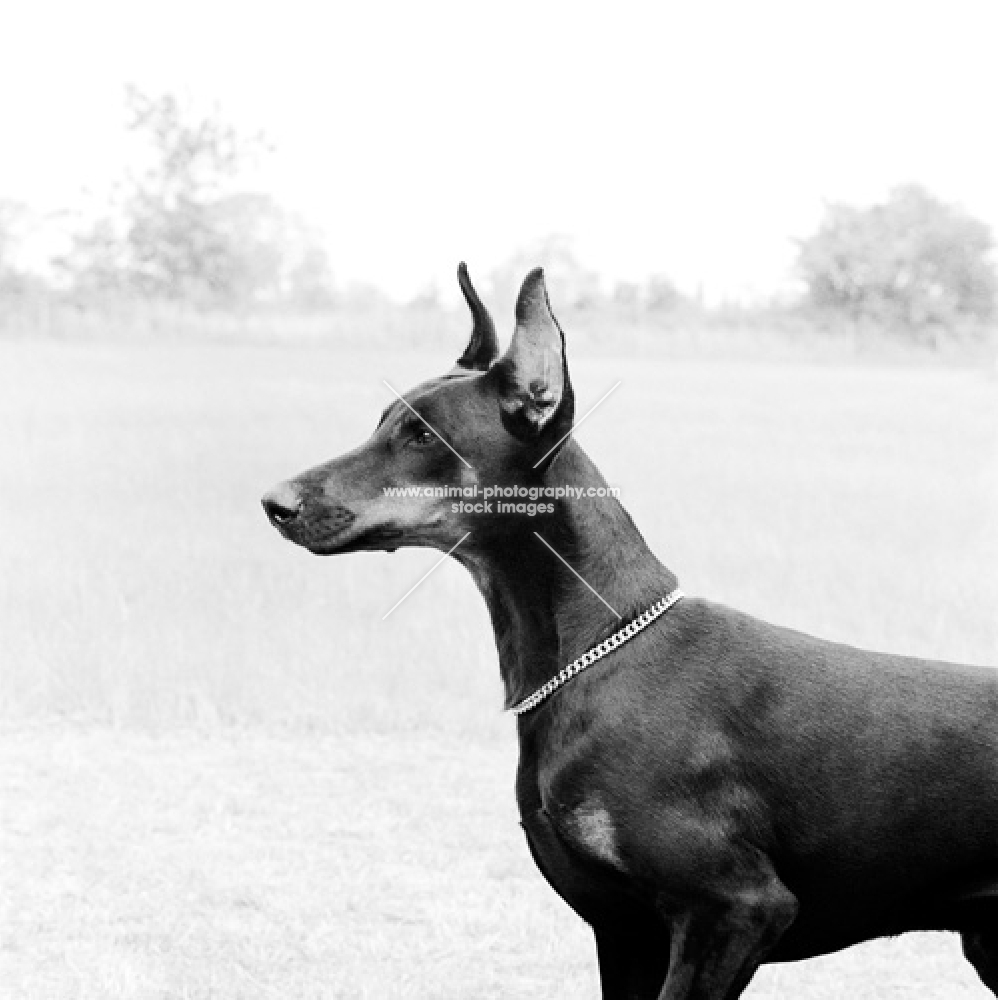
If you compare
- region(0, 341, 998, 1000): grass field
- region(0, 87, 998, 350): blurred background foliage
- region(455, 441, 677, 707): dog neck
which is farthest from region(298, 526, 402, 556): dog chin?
region(0, 87, 998, 350): blurred background foliage

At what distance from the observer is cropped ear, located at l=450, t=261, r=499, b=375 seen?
3055 mm

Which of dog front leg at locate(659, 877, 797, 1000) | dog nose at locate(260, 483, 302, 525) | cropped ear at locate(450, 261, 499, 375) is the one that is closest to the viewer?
dog front leg at locate(659, 877, 797, 1000)

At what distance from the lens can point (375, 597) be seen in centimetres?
696

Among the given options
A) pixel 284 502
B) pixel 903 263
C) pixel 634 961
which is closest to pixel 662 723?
pixel 634 961

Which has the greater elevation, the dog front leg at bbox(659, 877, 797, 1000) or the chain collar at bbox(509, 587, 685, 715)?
the chain collar at bbox(509, 587, 685, 715)

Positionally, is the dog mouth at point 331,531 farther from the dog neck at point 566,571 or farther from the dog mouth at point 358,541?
the dog neck at point 566,571

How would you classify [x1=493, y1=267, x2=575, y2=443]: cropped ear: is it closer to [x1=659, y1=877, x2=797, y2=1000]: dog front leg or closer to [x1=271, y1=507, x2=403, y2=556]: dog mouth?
[x1=271, y1=507, x2=403, y2=556]: dog mouth

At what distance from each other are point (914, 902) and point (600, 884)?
1.98 feet

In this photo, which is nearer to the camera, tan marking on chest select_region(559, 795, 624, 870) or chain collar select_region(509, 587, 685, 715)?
tan marking on chest select_region(559, 795, 624, 870)

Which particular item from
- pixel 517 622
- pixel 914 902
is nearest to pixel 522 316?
pixel 517 622

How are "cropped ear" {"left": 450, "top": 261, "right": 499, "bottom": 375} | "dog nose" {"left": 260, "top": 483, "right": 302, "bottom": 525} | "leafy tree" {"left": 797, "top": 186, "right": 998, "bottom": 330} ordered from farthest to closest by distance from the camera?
"leafy tree" {"left": 797, "top": 186, "right": 998, "bottom": 330} < "cropped ear" {"left": 450, "top": 261, "right": 499, "bottom": 375} < "dog nose" {"left": 260, "top": 483, "right": 302, "bottom": 525}

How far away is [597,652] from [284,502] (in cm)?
64

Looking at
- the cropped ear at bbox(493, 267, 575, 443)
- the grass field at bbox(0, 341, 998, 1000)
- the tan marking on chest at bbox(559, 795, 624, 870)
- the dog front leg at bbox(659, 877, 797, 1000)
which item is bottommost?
the grass field at bbox(0, 341, 998, 1000)

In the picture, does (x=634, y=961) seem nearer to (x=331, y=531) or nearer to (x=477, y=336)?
Result: (x=331, y=531)
